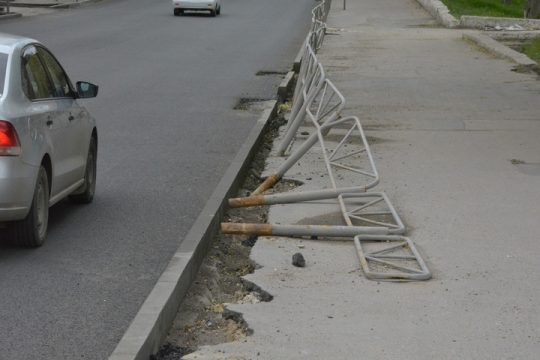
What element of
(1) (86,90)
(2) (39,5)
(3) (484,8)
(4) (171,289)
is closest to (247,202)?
(1) (86,90)

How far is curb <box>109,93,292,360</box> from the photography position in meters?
5.81

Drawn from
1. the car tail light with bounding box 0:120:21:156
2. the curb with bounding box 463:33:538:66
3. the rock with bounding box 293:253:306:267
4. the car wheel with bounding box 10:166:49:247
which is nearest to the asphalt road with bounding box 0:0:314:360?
the car wheel with bounding box 10:166:49:247

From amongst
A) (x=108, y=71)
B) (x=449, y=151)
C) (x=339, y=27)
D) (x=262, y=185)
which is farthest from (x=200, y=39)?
(x=262, y=185)

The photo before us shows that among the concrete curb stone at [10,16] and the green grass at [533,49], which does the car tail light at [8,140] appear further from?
the concrete curb stone at [10,16]

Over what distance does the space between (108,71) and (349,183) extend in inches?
489

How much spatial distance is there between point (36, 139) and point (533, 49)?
73.7 feet

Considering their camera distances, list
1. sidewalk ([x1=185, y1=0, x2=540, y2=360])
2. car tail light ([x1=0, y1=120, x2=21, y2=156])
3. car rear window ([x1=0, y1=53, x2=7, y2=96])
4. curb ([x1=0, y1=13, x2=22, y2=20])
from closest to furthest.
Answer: sidewalk ([x1=185, y1=0, x2=540, y2=360]) → car tail light ([x1=0, y1=120, x2=21, y2=156]) → car rear window ([x1=0, y1=53, x2=7, y2=96]) → curb ([x1=0, y1=13, x2=22, y2=20])

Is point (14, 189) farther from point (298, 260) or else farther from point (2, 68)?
point (298, 260)

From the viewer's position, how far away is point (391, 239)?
29.2ft

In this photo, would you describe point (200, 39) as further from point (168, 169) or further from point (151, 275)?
point (151, 275)

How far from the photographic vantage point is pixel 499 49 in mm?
27500

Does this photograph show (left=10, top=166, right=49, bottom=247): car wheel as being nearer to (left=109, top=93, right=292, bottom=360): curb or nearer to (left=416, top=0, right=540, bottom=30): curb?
(left=109, top=93, right=292, bottom=360): curb

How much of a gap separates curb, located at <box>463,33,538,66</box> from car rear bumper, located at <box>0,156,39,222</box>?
1783 cm

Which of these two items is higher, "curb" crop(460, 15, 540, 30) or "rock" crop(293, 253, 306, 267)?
"rock" crop(293, 253, 306, 267)
